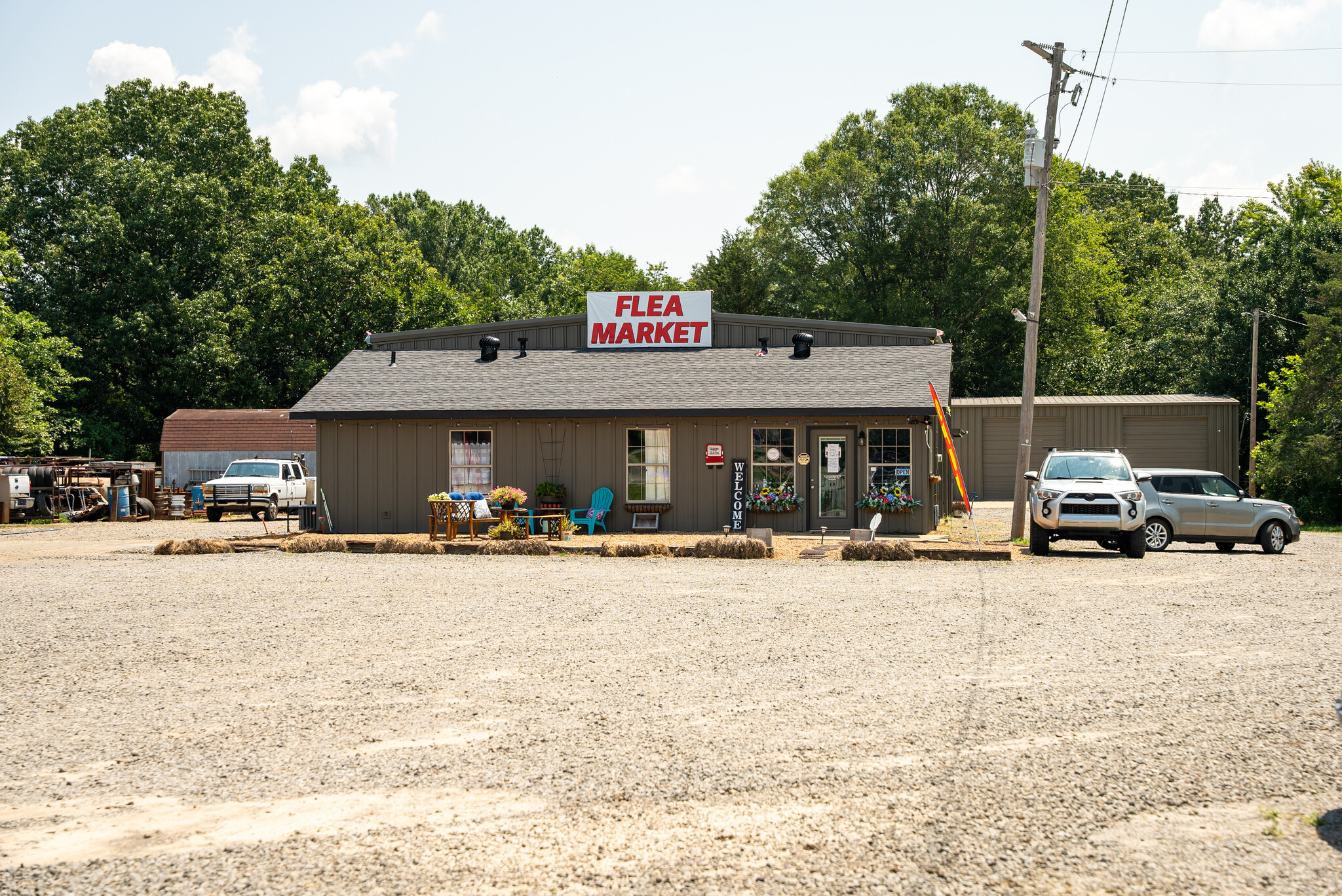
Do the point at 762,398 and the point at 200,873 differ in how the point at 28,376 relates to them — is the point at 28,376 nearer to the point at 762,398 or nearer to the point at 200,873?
the point at 762,398

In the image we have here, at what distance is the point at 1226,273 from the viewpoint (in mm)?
39188

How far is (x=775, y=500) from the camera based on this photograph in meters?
21.2

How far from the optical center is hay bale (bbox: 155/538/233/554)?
18359 millimetres

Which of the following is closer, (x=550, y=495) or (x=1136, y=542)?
(x=1136, y=542)

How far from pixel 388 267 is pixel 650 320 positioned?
24.1 meters

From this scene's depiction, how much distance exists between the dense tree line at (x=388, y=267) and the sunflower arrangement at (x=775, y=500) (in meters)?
23.9

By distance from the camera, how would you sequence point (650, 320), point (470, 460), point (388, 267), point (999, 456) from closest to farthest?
point (470, 460) → point (650, 320) → point (999, 456) → point (388, 267)

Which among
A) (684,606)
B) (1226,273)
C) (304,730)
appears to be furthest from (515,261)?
(304,730)

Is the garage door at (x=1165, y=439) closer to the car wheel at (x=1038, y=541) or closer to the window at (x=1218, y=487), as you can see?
the window at (x=1218, y=487)

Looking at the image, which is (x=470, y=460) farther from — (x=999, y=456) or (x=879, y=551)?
(x=999, y=456)

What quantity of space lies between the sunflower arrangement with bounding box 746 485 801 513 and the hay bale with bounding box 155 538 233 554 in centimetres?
972

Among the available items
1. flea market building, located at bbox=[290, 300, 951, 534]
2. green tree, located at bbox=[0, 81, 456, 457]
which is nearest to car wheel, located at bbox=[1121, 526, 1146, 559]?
flea market building, located at bbox=[290, 300, 951, 534]

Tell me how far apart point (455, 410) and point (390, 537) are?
293 cm

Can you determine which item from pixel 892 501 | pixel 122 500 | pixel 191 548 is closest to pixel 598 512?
pixel 892 501
